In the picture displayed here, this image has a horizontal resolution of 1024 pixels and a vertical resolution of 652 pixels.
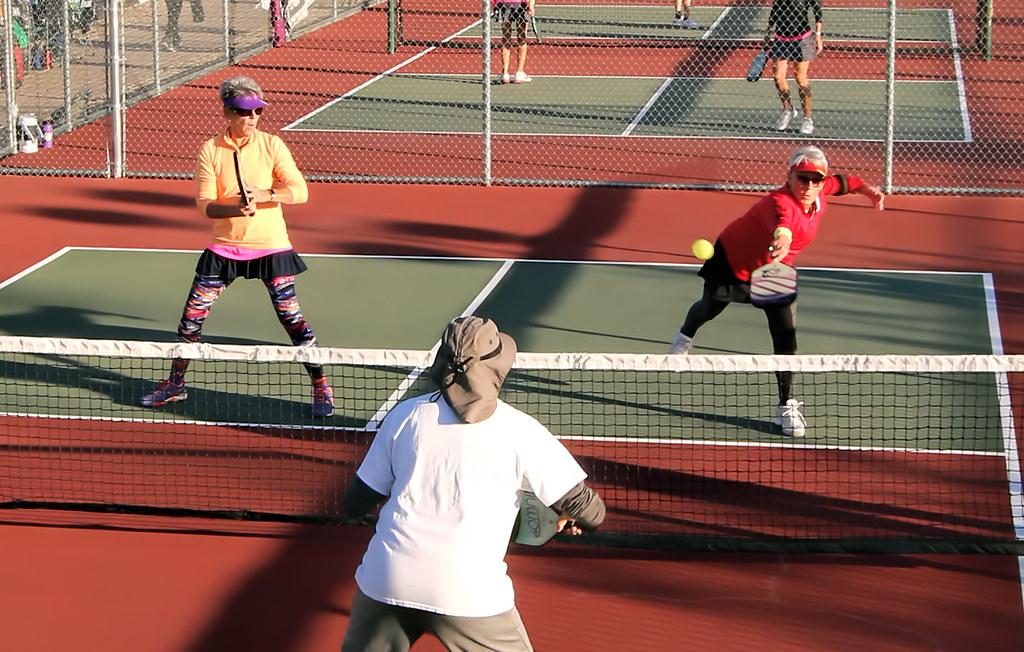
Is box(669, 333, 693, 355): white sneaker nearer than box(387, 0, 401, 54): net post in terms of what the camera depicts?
Yes

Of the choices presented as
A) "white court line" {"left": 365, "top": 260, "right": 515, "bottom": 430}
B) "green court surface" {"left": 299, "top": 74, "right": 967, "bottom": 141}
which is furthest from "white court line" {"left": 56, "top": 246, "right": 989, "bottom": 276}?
"green court surface" {"left": 299, "top": 74, "right": 967, "bottom": 141}

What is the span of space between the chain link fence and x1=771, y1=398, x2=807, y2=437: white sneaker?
679cm

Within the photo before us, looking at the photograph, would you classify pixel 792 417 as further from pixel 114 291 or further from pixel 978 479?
pixel 114 291

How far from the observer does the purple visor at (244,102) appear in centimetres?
880

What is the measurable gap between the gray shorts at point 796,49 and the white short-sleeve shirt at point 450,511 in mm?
13229

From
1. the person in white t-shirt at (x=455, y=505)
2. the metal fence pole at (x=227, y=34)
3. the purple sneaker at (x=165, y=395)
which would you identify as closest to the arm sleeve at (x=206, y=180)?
the purple sneaker at (x=165, y=395)

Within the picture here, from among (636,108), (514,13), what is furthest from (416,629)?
(514,13)

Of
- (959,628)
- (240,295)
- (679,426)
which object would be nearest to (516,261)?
(240,295)

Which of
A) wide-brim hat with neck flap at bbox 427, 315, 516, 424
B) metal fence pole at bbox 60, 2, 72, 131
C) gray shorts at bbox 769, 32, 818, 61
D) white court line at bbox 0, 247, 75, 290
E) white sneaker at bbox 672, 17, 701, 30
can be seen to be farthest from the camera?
white sneaker at bbox 672, 17, 701, 30

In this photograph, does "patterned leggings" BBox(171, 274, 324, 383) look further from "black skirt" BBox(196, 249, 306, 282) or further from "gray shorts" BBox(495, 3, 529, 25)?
"gray shorts" BBox(495, 3, 529, 25)

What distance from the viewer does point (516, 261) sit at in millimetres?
13430

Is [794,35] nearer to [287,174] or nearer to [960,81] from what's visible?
[960,81]

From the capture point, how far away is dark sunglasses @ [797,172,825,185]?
27.9ft

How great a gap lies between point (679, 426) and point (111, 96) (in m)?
9.36
